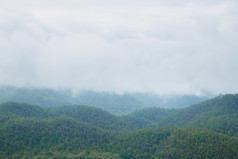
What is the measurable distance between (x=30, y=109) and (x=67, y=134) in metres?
32.4

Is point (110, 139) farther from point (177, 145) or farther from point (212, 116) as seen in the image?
point (212, 116)

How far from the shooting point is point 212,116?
4013 inches

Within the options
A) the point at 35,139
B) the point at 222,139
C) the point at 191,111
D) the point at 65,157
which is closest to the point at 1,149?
the point at 35,139

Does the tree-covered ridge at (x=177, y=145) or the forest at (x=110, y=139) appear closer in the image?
the tree-covered ridge at (x=177, y=145)

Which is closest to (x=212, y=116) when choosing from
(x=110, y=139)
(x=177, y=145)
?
(x=177, y=145)

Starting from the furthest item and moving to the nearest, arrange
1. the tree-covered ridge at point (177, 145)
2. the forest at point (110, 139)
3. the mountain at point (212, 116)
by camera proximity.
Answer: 1. the mountain at point (212, 116)
2. the forest at point (110, 139)
3. the tree-covered ridge at point (177, 145)

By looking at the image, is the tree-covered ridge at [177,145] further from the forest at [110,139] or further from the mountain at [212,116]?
the mountain at [212,116]

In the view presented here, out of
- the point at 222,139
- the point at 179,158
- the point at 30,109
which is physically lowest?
the point at 179,158

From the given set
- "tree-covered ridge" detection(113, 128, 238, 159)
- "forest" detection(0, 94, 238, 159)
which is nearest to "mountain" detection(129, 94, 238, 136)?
"forest" detection(0, 94, 238, 159)

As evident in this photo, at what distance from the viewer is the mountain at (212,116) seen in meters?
88.1

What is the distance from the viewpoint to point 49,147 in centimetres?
7325

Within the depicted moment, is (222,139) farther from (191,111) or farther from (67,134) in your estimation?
(191,111)

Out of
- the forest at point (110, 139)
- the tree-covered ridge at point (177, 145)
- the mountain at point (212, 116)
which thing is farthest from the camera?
the mountain at point (212, 116)

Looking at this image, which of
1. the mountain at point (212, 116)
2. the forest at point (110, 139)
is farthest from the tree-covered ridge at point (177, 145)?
the mountain at point (212, 116)
